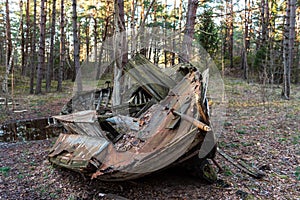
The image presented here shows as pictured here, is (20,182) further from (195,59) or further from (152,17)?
(152,17)

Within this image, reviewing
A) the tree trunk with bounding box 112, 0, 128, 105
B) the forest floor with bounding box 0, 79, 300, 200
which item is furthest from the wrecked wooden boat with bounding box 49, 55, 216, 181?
the tree trunk with bounding box 112, 0, 128, 105

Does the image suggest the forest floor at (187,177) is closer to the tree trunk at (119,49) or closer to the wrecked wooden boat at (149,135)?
the wrecked wooden boat at (149,135)

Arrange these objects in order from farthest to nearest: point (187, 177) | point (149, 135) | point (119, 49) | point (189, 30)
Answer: point (189, 30) → point (119, 49) → point (187, 177) → point (149, 135)

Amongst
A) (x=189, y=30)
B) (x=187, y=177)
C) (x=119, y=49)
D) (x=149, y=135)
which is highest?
(x=189, y=30)

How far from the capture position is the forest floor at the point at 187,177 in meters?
3.88

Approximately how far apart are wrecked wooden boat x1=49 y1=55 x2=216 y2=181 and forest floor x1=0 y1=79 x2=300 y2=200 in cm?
37

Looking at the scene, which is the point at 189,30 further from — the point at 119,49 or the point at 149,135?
the point at 149,135

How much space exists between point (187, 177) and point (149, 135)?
0.91 meters

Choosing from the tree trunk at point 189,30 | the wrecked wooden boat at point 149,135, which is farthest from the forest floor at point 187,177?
the tree trunk at point 189,30

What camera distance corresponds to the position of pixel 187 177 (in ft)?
13.9

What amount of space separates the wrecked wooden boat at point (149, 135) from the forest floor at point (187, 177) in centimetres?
37

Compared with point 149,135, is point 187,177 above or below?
below

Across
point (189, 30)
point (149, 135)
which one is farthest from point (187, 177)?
point (189, 30)

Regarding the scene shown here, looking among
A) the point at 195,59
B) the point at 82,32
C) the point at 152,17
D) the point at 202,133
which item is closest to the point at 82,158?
the point at 202,133
